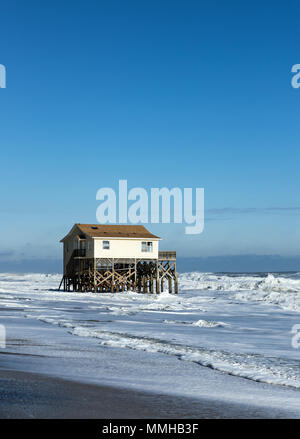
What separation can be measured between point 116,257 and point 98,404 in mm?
41276

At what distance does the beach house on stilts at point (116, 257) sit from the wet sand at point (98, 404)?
1563 inches

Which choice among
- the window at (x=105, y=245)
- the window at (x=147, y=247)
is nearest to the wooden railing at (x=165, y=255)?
the window at (x=147, y=247)

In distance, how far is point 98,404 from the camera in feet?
21.8

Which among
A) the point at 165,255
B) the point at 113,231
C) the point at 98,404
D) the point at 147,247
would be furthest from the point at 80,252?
the point at 98,404

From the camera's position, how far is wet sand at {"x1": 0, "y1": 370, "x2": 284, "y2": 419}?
6.20 metres

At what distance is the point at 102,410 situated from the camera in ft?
20.9

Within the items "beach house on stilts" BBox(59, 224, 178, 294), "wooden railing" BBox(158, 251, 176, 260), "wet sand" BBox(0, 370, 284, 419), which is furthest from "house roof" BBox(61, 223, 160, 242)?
"wet sand" BBox(0, 370, 284, 419)

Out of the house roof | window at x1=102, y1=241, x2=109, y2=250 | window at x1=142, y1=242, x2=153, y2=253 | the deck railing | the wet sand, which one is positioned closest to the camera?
the wet sand

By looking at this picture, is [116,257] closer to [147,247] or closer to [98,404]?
[147,247]

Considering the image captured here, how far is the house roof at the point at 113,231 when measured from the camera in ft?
156

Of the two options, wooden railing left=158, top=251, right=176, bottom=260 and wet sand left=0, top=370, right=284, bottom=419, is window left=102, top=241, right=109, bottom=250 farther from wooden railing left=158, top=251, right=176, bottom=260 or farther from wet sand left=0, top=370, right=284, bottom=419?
wet sand left=0, top=370, right=284, bottom=419

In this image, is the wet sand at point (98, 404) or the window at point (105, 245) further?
the window at point (105, 245)

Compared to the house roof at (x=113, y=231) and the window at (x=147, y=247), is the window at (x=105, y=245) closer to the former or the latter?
the house roof at (x=113, y=231)
